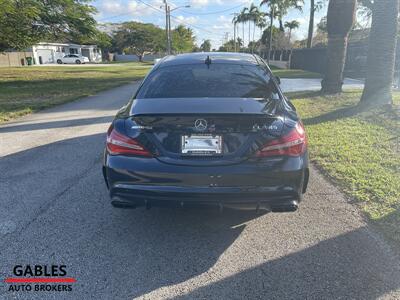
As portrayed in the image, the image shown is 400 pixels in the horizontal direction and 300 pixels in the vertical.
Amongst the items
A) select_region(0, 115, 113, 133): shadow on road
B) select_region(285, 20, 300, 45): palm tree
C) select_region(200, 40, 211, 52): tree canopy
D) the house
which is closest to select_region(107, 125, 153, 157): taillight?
select_region(0, 115, 113, 133): shadow on road

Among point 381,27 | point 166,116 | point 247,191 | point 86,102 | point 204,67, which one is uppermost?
point 381,27

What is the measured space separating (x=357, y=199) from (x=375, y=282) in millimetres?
1583

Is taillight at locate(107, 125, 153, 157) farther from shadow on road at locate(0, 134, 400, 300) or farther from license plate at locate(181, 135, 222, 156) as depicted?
shadow on road at locate(0, 134, 400, 300)

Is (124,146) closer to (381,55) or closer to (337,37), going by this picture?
(381,55)

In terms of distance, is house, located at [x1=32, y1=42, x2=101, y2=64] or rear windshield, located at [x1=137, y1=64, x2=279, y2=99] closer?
rear windshield, located at [x1=137, y1=64, x2=279, y2=99]

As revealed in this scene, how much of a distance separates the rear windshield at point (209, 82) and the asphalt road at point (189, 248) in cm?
125

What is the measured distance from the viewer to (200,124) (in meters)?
2.87

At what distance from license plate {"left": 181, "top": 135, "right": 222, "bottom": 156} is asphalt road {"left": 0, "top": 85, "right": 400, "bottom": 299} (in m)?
0.57

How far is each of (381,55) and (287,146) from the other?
26.2 feet

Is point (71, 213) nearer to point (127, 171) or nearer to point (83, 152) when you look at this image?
point (127, 171)

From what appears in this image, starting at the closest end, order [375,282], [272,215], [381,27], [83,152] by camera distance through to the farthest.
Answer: [375,282]
[272,215]
[83,152]
[381,27]

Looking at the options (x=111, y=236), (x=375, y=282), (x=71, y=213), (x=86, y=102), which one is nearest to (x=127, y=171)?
(x=111, y=236)

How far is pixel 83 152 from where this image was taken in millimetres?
6148

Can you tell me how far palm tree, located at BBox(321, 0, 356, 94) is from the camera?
12141 millimetres
